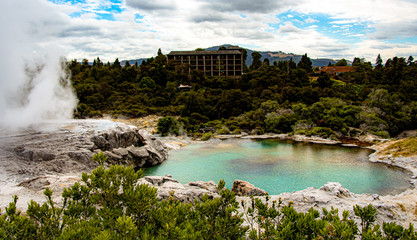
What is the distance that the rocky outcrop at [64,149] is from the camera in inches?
526

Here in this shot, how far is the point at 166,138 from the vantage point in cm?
3039

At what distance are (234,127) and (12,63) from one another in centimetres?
2506

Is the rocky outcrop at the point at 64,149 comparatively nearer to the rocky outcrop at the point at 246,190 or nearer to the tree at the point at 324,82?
the rocky outcrop at the point at 246,190

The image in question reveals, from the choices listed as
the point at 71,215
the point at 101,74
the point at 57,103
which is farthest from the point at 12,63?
the point at 101,74

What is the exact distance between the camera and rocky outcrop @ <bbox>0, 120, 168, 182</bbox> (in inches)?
526

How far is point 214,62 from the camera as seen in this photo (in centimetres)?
6162

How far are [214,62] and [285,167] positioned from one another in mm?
45905

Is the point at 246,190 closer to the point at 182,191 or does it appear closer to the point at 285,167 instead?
the point at 182,191

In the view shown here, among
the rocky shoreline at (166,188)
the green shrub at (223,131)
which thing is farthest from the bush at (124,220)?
the green shrub at (223,131)

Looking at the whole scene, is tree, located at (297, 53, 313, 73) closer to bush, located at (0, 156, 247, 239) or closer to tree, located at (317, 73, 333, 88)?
tree, located at (317, 73, 333, 88)

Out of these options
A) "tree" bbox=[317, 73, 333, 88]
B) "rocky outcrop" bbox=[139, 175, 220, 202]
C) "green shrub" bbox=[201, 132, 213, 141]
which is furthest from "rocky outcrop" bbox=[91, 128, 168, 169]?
"tree" bbox=[317, 73, 333, 88]

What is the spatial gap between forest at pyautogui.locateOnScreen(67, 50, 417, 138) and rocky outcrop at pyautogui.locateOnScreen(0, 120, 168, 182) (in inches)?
475

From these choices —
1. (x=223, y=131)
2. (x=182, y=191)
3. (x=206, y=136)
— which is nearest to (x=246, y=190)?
(x=182, y=191)

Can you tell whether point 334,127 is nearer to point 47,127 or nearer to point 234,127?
point 234,127
